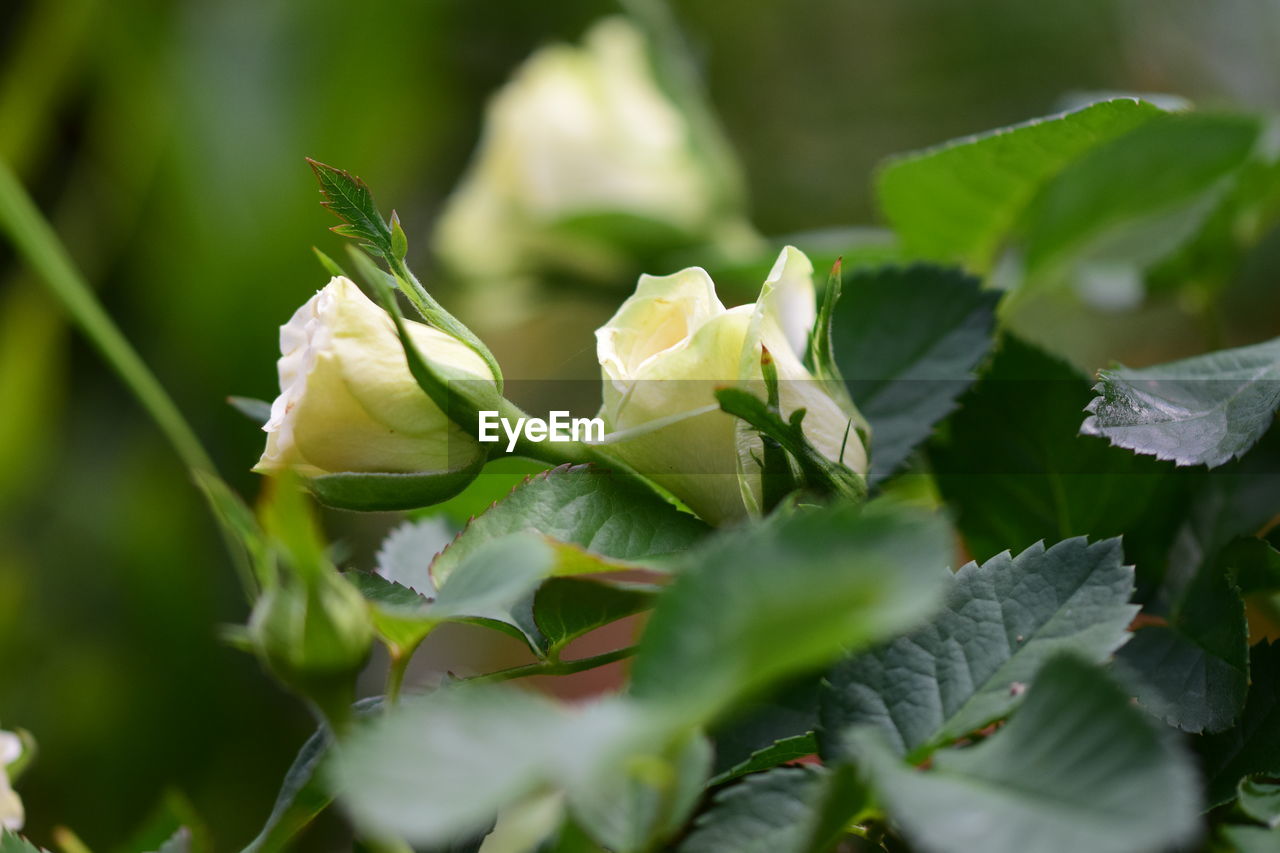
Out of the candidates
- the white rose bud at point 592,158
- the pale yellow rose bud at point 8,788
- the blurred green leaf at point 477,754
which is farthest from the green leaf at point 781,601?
the white rose bud at point 592,158

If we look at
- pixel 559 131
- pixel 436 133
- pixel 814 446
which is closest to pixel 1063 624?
pixel 814 446

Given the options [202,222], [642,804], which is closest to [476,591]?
[642,804]

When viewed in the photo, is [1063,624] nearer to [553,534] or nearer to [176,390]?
[553,534]

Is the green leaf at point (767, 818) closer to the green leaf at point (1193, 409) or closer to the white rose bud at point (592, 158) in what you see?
the green leaf at point (1193, 409)

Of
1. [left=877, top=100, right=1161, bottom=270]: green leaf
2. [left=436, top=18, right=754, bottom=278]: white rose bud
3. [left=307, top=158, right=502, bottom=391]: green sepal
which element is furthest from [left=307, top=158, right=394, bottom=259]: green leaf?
[left=436, top=18, right=754, bottom=278]: white rose bud

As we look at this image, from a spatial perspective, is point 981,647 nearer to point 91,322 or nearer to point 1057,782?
point 1057,782
